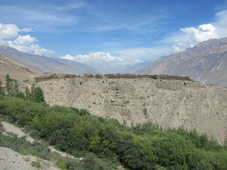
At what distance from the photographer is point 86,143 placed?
23203 mm

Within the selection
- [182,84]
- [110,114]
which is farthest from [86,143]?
[182,84]

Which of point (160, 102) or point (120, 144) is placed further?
point (160, 102)

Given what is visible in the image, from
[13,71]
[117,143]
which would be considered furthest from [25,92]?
[13,71]

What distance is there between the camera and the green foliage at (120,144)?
66.0ft

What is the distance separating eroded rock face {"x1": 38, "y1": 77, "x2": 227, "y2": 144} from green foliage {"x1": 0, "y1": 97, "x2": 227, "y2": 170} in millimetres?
4249

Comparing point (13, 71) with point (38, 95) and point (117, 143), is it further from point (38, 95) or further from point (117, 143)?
point (117, 143)

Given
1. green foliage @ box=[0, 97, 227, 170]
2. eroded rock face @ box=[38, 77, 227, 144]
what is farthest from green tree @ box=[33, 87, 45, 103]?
green foliage @ box=[0, 97, 227, 170]

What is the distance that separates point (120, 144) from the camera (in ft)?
72.9

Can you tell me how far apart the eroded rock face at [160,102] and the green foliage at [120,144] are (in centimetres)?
425

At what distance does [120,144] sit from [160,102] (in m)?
13.1

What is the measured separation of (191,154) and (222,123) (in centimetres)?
1264

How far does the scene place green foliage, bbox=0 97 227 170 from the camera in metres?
20.1

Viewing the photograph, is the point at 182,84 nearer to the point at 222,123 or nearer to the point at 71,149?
the point at 222,123

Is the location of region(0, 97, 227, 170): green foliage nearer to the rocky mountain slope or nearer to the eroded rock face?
the eroded rock face
